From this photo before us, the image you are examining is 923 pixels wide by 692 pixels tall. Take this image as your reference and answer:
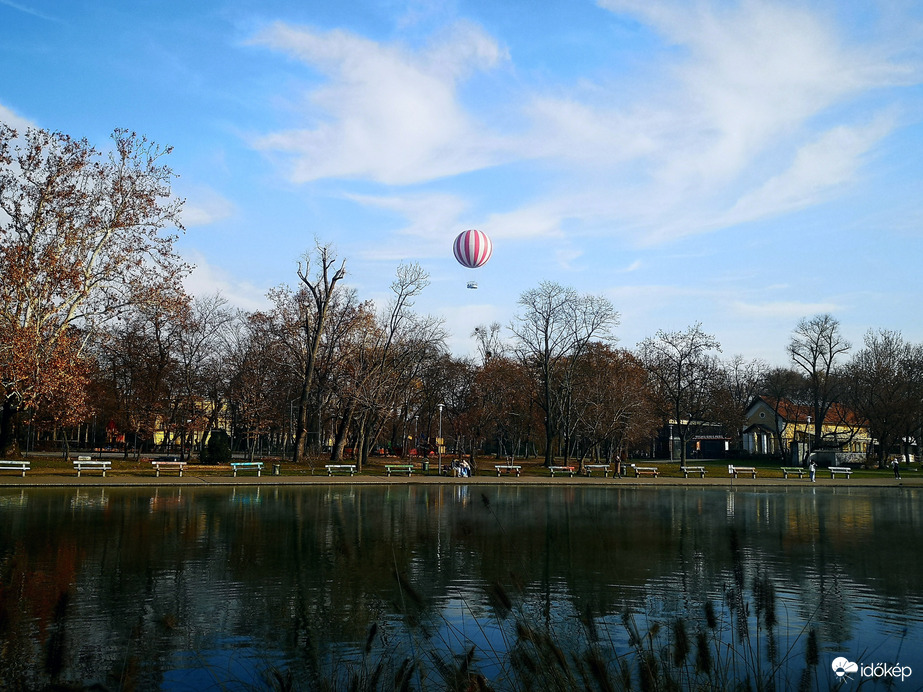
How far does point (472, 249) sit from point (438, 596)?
4443cm

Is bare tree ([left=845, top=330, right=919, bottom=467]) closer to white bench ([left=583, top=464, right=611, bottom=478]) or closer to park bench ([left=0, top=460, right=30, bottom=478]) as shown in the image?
white bench ([left=583, top=464, right=611, bottom=478])

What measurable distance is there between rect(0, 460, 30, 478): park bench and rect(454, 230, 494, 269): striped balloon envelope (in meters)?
30.1

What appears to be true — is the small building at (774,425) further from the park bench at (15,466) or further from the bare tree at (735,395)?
the park bench at (15,466)

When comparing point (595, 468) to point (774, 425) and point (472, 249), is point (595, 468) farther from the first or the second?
point (774, 425)

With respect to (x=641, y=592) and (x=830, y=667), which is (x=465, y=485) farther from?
(x=830, y=667)

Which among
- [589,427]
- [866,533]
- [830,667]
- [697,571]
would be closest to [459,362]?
[589,427]

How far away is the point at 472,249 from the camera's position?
54.2 metres

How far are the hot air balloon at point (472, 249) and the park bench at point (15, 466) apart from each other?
30.1 m

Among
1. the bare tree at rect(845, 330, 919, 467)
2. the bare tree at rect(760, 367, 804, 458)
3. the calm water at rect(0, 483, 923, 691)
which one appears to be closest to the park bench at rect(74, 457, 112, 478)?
the calm water at rect(0, 483, 923, 691)

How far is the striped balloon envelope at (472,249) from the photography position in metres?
54.2

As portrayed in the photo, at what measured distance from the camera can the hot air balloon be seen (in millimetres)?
54219

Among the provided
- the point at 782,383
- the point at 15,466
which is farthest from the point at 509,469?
the point at 782,383

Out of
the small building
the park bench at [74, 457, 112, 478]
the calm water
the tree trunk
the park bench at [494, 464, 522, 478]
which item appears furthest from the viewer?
the small building

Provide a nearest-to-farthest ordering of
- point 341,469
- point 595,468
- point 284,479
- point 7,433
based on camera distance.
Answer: point 284,479, point 7,433, point 341,469, point 595,468
